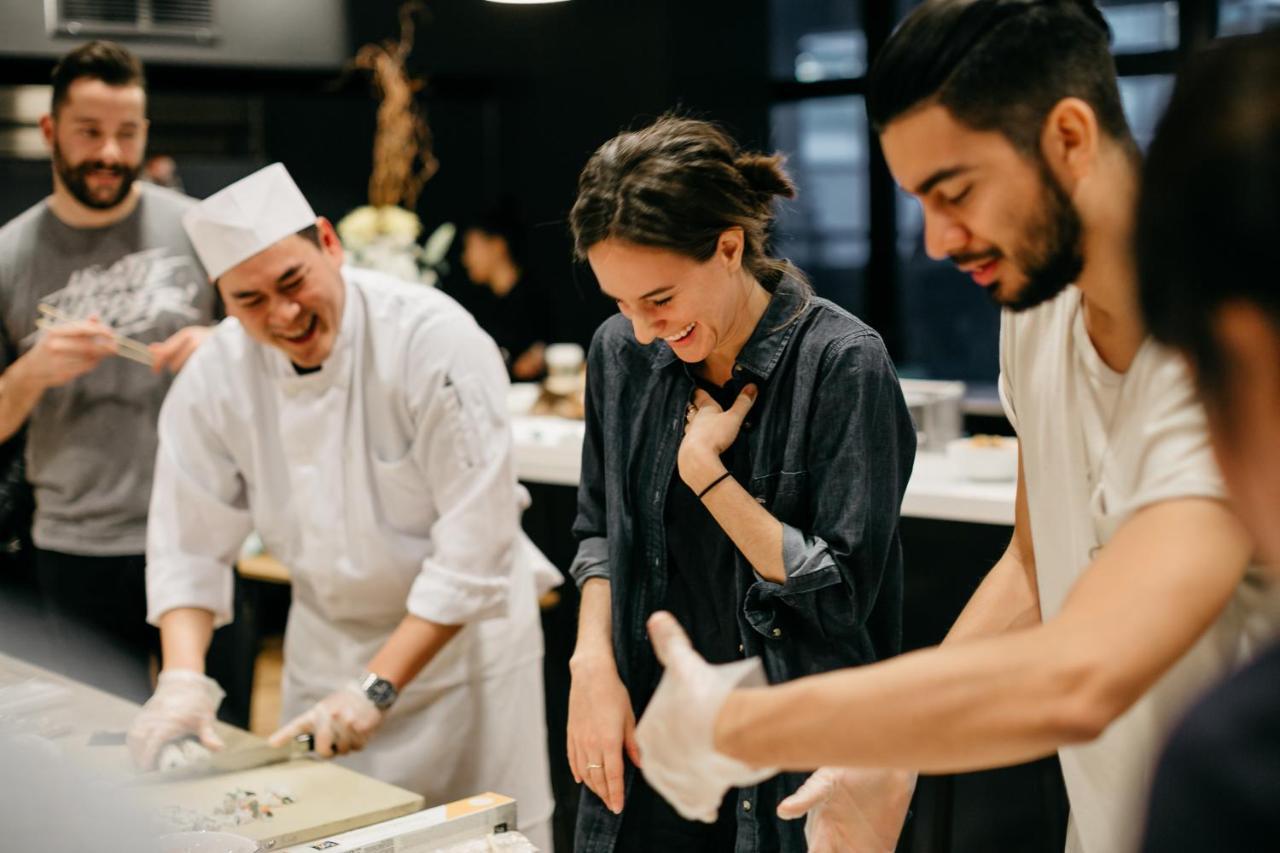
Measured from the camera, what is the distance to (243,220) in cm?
210

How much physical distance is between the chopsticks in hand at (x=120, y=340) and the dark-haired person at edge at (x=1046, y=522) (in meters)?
2.07

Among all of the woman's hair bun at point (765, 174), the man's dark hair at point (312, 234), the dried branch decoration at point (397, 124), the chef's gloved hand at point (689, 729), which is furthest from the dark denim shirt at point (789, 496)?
the dried branch decoration at point (397, 124)

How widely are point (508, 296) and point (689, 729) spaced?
530cm

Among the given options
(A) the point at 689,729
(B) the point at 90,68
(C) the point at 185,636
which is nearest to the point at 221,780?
(C) the point at 185,636

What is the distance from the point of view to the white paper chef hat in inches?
82.8

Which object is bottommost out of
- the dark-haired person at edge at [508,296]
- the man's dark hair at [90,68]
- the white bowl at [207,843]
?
the dark-haired person at edge at [508,296]

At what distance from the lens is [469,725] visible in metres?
2.36

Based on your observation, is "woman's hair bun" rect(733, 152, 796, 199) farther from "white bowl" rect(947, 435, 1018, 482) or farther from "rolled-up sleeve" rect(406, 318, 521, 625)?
"white bowl" rect(947, 435, 1018, 482)

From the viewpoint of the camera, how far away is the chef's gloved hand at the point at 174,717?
1.89m

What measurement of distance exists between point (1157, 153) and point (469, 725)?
185 cm

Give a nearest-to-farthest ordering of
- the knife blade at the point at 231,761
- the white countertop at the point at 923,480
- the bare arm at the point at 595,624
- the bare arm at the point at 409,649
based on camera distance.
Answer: the bare arm at the point at 595,624, the knife blade at the point at 231,761, the bare arm at the point at 409,649, the white countertop at the point at 923,480

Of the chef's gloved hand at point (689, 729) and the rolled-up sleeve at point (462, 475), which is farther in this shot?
the rolled-up sleeve at point (462, 475)

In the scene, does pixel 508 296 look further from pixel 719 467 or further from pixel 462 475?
pixel 719 467

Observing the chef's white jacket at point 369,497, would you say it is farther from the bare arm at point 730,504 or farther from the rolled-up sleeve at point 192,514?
Answer: the bare arm at point 730,504
